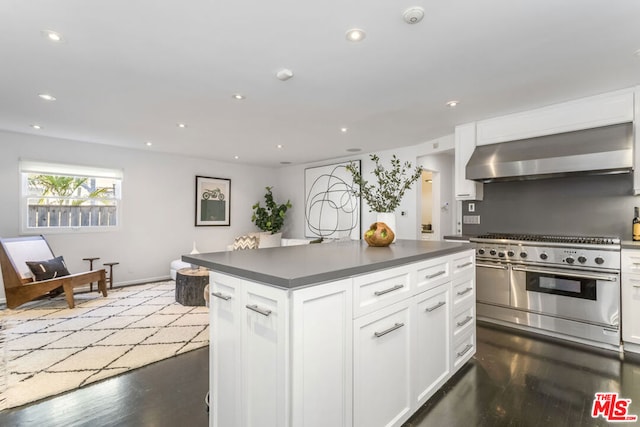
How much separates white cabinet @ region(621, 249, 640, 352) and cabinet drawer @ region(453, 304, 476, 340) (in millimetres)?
1465

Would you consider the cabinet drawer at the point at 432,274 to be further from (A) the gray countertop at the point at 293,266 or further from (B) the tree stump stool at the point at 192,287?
(B) the tree stump stool at the point at 192,287

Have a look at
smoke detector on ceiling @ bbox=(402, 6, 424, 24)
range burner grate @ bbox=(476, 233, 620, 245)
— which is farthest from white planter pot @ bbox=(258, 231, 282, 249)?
smoke detector on ceiling @ bbox=(402, 6, 424, 24)

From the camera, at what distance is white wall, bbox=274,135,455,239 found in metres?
5.11

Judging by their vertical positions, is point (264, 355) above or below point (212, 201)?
below

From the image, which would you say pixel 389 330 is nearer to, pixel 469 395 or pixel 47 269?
pixel 469 395

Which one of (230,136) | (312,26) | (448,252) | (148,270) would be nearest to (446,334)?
(448,252)

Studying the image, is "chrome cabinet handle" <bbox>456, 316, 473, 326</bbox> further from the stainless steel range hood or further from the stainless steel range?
the stainless steel range hood

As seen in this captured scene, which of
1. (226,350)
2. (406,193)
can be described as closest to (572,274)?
(406,193)

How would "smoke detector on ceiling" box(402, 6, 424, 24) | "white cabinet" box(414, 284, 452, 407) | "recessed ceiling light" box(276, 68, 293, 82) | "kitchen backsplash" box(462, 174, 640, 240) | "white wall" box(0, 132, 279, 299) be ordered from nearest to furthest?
"smoke detector on ceiling" box(402, 6, 424, 24), "white cabinet" box(414, 284, 452, 407), "recessed ceiling light" box(276, 68, 293, 82), "kitchen backsplash" box(462, 174, 640, 240), "white wall" box(0, 132, 279, 299)

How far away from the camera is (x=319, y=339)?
51.0 inches

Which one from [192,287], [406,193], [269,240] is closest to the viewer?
[192,287]

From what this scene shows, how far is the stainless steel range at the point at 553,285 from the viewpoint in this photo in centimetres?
280

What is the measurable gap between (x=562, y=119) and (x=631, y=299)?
182 cm

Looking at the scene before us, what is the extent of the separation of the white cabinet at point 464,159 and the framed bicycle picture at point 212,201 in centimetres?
478
